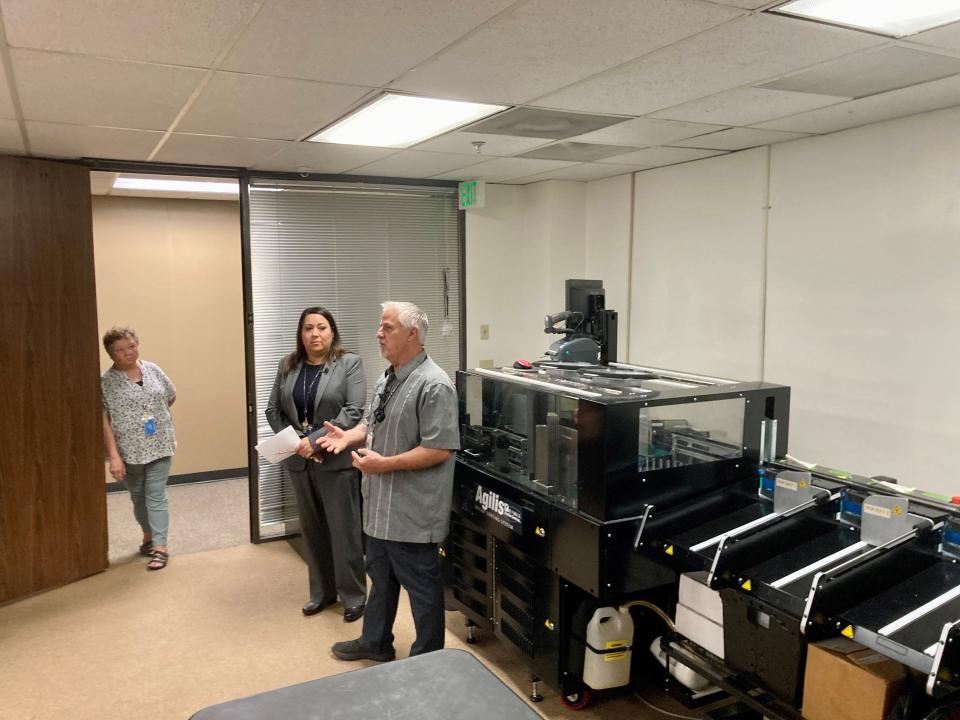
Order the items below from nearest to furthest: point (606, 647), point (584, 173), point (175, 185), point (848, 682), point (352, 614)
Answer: point (848, 682) → point (606, 647) → point (352, 614) → point (584, 173) → point (175, 185)

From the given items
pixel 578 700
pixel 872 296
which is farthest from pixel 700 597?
pixel 872 296

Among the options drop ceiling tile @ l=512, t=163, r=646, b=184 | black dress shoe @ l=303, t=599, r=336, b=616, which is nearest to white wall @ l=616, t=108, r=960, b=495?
drop ceiling tile @ l=512, t=163, r=646, b=184

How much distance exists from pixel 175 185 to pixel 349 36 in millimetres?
3511

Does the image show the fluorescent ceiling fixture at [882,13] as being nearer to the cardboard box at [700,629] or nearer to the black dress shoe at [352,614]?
the cardboard box at [700,629]

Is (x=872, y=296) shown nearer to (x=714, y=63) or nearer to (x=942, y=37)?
(x=942, y=37)

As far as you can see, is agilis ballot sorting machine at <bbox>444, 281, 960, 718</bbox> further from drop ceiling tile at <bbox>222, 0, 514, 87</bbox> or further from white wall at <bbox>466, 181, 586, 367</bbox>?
white wall at <bbox>466, 181, 586, 367</bbox>

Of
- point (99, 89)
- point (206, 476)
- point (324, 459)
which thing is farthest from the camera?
point (206, 476)

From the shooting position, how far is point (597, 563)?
2441 mm

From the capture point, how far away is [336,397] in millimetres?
3545

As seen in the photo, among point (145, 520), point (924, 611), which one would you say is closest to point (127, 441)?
point (145, 520)

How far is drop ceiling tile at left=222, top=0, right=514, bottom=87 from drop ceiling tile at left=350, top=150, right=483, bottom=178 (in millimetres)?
1484

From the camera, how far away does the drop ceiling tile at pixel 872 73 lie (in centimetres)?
225

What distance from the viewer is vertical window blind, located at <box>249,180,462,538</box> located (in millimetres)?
4453

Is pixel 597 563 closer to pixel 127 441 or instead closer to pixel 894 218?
pixel 894 218
